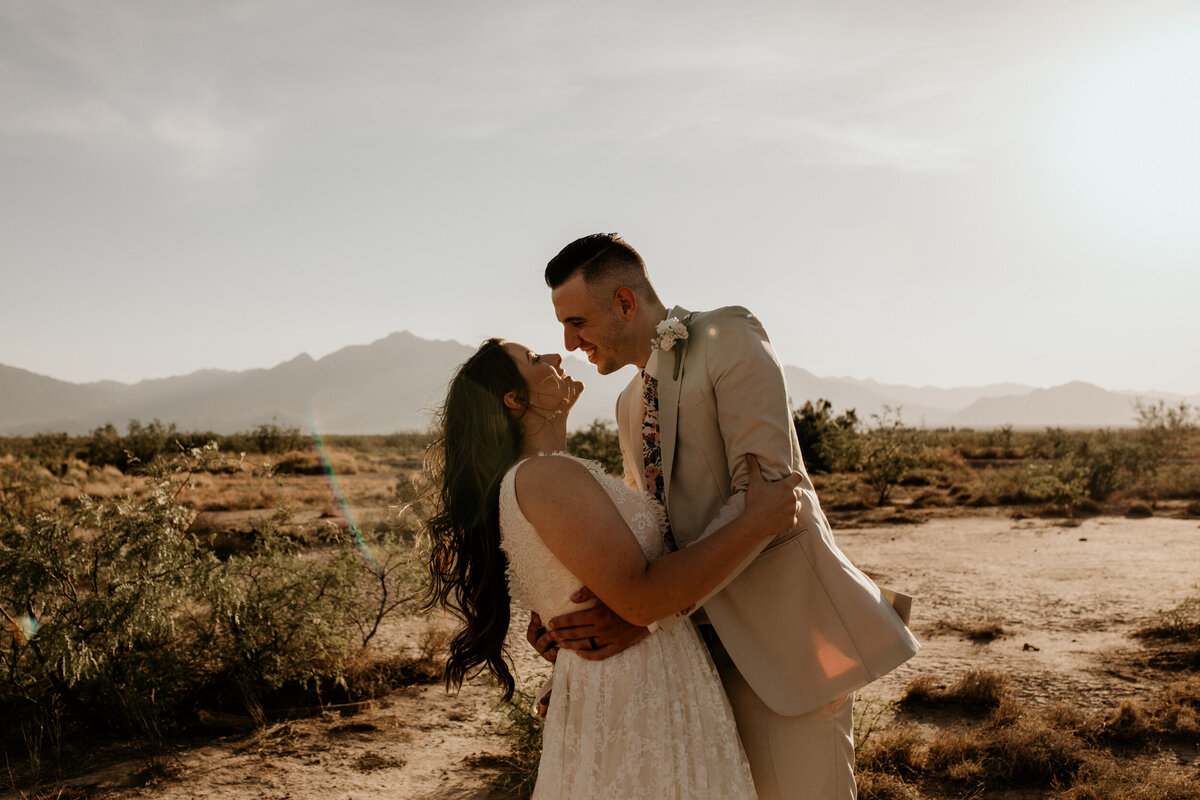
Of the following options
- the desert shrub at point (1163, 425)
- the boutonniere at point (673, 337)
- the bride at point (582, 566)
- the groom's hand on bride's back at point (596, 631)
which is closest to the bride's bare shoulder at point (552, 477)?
the bride at point (582, 566)

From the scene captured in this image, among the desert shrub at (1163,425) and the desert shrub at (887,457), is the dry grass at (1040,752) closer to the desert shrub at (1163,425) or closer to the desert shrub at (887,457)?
the desert shrub at (887,457)

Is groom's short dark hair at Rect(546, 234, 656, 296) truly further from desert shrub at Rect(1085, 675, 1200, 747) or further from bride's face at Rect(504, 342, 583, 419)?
desert shrub at Rect(1085, 675, 1200, 747)

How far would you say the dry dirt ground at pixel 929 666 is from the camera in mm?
5020

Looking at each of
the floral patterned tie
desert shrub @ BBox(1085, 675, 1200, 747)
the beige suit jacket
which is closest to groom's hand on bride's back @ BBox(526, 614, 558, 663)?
the beige suit jacket

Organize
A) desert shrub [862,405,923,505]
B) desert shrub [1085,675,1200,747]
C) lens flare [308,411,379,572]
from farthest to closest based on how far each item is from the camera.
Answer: desert shrub [862,405,923,505], lens flare [308,411,379,572], desert shrub [1085,675,1200,747]

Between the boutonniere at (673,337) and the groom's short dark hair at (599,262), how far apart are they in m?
0.31

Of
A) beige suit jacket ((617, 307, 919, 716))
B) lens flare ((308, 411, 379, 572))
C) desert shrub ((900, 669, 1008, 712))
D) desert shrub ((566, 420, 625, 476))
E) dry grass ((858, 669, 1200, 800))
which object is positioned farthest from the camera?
desert shrub ((566, 420, 625, 476))

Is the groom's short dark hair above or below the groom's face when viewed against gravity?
above

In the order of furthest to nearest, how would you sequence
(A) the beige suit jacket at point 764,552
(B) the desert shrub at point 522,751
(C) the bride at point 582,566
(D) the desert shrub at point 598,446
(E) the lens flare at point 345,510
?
(D) the desert shrub at point 598,446, (E) the lens flare at point 345,510, (B) the desert shrub at point 522,751, (A) the beige suit jacket at point 764,552, (C) the bride at point 582,566

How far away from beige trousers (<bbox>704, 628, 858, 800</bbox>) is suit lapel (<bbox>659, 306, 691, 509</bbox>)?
26.9 inches

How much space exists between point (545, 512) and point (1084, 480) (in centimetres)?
1994

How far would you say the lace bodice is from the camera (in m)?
2.24

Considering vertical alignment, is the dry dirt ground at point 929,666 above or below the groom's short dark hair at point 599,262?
below

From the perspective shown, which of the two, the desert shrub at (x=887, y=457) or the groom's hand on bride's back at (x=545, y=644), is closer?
the groom's hand on bride's back at (x=545, y=644)
